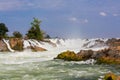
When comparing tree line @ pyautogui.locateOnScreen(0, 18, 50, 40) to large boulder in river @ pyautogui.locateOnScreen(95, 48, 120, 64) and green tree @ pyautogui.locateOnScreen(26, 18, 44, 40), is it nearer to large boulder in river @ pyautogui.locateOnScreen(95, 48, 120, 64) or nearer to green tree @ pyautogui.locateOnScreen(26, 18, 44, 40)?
green tree @ pyautogui.locateOnScreen(26, 18, 44, 40)

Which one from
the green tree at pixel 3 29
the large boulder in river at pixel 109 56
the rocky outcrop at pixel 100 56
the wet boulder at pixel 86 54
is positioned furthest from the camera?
the green tree at pixel 3 29

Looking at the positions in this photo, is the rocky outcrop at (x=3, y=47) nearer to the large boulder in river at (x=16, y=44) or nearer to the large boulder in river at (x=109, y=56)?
the large boulder in river at (x=16, y=44)

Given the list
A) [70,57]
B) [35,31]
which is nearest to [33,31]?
[35,31]

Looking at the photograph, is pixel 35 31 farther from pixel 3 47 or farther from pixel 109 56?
pixel 109 56

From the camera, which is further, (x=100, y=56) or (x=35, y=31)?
(x=35, y=31)

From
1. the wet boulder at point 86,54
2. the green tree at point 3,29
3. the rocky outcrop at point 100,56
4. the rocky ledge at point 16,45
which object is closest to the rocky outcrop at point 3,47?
the rocky ledge at point 16,45

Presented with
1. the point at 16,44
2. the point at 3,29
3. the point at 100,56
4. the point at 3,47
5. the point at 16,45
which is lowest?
the point at 100,56

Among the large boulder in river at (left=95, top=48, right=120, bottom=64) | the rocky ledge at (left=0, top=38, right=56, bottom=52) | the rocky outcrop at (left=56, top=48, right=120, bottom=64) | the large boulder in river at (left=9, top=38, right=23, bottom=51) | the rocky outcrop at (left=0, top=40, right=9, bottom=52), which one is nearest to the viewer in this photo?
the large boulder in river at (left=95, top=48, right=120, bottom=64)

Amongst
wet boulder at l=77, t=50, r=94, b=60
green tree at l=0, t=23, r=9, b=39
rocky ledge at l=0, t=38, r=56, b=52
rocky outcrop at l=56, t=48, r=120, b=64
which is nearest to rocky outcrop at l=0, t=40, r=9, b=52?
rocky ledge at l=0, t=38, r=56, b=52

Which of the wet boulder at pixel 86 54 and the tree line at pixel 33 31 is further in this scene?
the tree line at pixel 33 31

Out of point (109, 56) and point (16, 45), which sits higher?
point (16, 45)

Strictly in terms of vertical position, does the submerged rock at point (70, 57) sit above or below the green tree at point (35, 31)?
below

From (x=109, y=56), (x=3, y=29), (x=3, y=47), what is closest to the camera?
(x=109, y=56)

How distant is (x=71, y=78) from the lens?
88.1 ft
